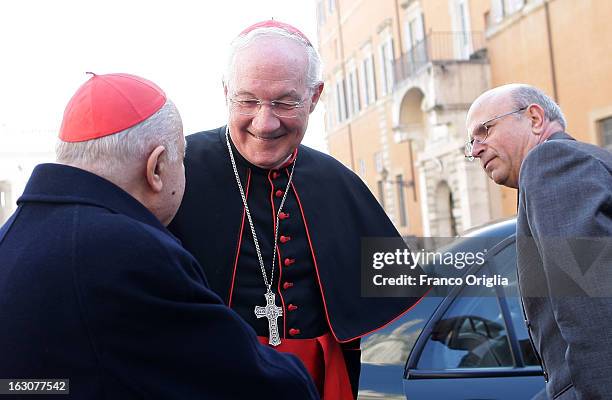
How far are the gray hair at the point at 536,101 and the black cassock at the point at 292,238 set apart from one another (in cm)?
55

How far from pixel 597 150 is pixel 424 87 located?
16.2 m

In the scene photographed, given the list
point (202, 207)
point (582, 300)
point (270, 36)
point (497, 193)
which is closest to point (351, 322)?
point (202, 207)

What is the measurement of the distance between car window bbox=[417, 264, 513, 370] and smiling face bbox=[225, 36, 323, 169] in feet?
4.02

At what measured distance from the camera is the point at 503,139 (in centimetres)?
231

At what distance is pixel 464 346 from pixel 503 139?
103 centimetres

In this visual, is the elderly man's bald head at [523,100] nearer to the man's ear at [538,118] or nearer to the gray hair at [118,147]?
the man's ear at [538,118]

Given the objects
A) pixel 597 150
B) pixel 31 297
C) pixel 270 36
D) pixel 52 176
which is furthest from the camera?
pixel 270 36

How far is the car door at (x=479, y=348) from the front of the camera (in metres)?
2.86

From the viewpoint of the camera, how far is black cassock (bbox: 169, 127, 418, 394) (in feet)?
7.16

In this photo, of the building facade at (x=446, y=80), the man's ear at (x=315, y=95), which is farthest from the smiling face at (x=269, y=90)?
the building facade at (x=446, y=80)

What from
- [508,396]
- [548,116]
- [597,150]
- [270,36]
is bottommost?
[508,396]

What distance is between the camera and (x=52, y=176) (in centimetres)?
139

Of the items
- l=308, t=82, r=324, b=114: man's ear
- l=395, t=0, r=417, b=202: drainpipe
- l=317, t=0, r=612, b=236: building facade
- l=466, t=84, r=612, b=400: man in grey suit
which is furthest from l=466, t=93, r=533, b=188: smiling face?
l=395, t=0, r=417, b=202: drainpipe

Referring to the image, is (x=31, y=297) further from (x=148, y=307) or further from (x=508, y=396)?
(x=508, y=396)
